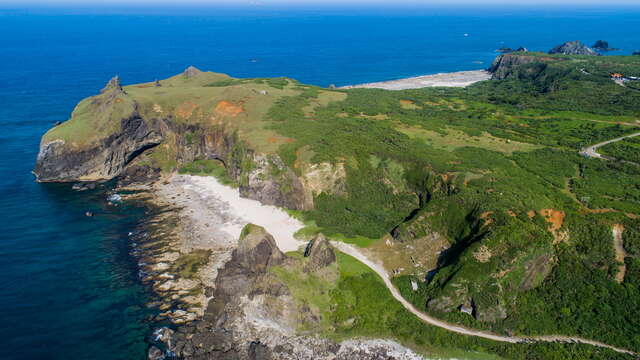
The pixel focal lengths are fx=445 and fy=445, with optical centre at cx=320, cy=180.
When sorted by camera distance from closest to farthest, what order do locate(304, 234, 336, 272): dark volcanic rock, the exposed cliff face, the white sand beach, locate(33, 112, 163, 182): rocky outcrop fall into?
locate(304, 234, 336, 272): dark volcanic rock, the white sand beach, the exposed cliff face, locate(33, 112, 163, 182): rocky outcrop

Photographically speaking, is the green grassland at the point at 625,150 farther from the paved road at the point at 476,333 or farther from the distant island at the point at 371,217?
the paved road at the point at 476,333

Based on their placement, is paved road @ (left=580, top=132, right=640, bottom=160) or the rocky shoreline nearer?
the rocky shoreline

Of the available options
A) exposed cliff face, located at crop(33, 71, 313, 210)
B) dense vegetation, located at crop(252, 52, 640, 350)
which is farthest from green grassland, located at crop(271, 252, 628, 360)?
exposed cliff face, located at crop(33, 71, 313, 210)

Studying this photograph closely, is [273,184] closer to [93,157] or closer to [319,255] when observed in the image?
[319,255]

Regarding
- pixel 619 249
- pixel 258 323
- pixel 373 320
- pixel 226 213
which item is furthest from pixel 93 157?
pixel 619 249

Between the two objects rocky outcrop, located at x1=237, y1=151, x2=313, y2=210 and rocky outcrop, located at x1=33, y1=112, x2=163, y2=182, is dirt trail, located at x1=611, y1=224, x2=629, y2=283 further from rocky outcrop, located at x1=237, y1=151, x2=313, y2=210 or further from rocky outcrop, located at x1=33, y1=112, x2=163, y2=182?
rocky outcrop, located at x1=33, y1=112, x2=163, y2=182

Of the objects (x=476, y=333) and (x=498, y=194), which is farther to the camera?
(x=498, y=194)

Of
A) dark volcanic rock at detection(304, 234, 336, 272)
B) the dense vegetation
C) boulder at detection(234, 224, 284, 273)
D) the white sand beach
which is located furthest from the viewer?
the white sand beach
